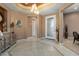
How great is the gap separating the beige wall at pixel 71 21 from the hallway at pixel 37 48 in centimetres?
44

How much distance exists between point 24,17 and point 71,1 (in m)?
1.12

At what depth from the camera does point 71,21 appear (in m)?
2.86

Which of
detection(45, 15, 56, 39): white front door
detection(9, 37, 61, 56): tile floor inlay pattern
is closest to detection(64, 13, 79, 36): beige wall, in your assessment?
detection(45, 15, 56, 39): white front door

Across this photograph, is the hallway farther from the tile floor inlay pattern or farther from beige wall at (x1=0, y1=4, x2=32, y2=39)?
beige wall at (x1=0, y1=4, x2=32, y2=39)

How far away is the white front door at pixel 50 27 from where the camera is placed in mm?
2920

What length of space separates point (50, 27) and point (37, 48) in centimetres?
59

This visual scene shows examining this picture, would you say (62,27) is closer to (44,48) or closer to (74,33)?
(74,33)

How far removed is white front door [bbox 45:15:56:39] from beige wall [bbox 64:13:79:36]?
0.28m

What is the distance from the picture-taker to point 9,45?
9.19 feet

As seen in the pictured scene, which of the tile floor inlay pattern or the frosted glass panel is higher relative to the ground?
the frosted glass panel

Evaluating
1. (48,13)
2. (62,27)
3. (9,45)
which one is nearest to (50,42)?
(62,27)

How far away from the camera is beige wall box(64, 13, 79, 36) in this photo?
9.15ft

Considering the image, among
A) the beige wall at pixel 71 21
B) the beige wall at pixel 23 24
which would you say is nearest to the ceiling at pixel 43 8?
the beige wall at pixel 23 24

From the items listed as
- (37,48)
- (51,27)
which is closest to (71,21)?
(51,27)
